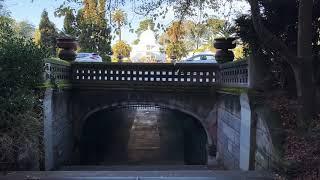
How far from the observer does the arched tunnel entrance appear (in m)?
17.7

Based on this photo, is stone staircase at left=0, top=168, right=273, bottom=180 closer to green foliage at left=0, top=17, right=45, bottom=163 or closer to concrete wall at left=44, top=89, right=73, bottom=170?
green foliage at left=0, top=17, right=45, bottom=163

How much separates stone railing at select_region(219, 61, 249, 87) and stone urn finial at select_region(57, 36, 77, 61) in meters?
4.95

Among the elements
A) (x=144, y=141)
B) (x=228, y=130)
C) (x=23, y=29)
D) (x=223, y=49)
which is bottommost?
(x=144, y=141)

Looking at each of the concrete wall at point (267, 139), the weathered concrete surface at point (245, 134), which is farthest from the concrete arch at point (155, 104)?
the concrete wall at point (267, 139)

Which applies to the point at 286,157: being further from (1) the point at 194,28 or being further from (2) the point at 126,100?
(2) the point at 126,100

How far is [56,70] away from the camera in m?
13.2

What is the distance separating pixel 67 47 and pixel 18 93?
5.87 meters

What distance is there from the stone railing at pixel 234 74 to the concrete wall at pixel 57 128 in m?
4.74

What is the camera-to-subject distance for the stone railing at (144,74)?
51.1 feet

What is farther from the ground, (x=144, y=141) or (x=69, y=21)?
(x=69, y=21)

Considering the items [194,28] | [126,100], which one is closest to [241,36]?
[194,28]

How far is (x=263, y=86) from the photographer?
1017cm

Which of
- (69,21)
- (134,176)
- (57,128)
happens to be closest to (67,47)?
(69,21)

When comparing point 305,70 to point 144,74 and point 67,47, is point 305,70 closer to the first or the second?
point 144,74
